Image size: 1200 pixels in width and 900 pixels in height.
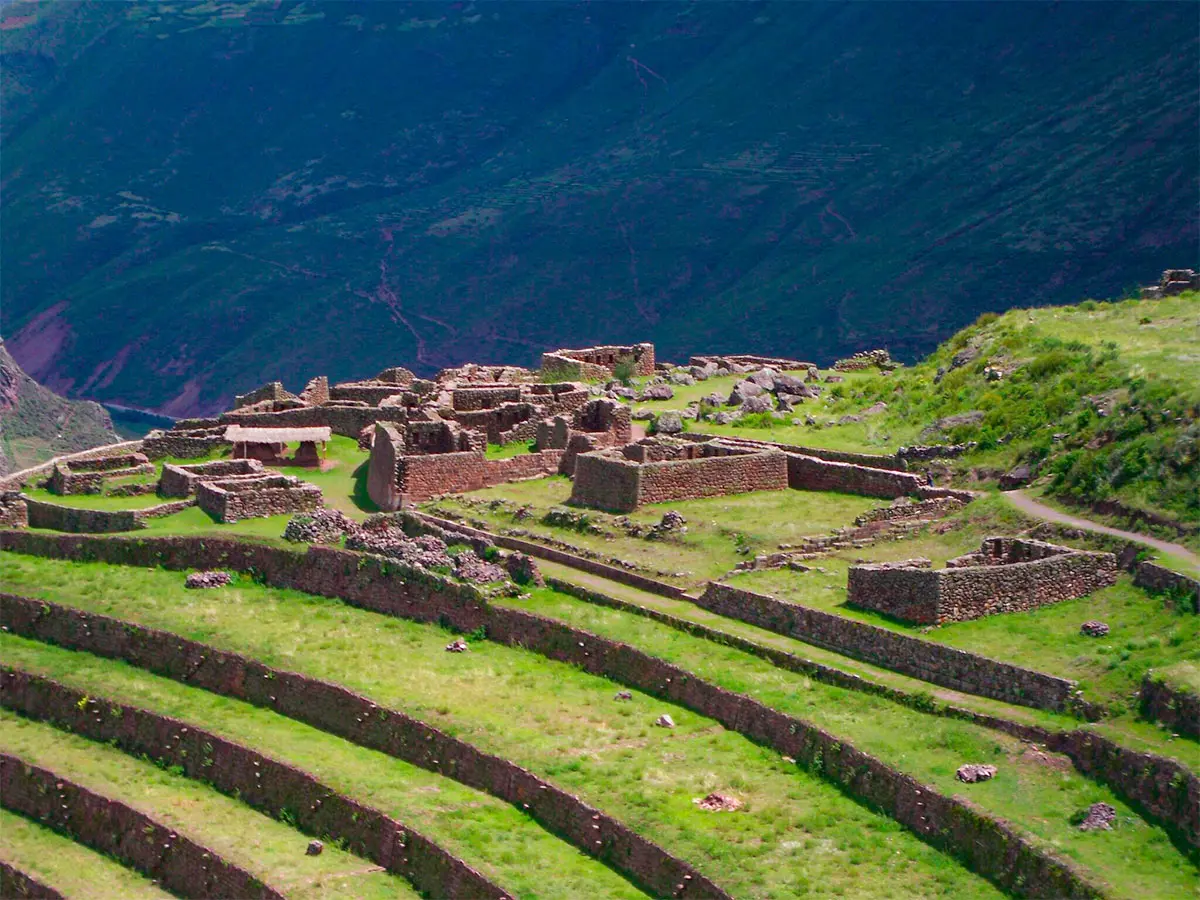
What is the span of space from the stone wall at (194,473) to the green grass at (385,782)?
24.7 feet

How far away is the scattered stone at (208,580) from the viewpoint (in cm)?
4622

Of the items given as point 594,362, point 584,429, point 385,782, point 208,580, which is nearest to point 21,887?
point 385,782

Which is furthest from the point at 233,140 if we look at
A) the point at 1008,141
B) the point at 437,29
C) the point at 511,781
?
the point at 511,781

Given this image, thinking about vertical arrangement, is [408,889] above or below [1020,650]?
below

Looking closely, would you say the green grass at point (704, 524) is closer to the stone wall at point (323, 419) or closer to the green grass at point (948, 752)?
the green grass at point (948, 752)

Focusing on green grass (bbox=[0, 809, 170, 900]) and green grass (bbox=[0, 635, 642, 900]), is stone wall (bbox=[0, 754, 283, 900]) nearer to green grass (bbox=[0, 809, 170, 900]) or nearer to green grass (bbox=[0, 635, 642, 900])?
green grass (bbox=[0, 809, 170, 900])

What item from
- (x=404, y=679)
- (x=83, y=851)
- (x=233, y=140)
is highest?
(x=233, y=140)

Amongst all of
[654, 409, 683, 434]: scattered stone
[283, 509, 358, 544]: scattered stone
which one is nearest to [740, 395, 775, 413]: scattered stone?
[654, 409, 683, 434]: scattered stone

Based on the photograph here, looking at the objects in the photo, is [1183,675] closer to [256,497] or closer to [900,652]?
[900,652]

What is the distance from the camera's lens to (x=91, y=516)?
5069cm

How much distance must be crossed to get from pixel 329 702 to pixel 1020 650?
12102mm

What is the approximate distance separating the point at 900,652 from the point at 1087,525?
18.1 feet

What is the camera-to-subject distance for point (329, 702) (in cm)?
3941

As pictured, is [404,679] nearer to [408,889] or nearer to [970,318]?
[408,889]
